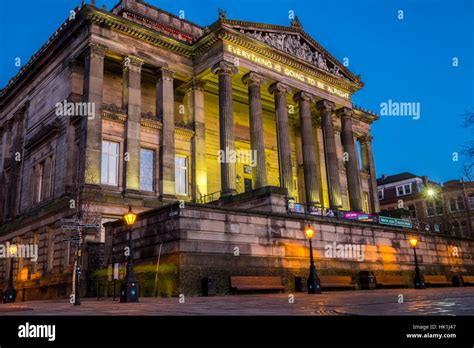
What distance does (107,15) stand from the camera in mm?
36219

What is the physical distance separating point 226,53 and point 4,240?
87.0 feet

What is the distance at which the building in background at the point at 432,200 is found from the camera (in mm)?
69375

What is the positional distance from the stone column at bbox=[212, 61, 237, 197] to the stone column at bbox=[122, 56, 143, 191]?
681 centimetres

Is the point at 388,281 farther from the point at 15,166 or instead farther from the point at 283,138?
the point at 15,166

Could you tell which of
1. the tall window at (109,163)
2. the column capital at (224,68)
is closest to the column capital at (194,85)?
the column capital at (224,68)

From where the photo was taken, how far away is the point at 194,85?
42531 mm

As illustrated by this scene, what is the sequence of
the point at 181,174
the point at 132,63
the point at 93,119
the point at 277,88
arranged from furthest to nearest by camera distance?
1. the point at 277,88
2. the point at 181,174
3. the point at 132,63
4. the point at 93,119

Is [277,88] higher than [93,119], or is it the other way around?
[277,88]

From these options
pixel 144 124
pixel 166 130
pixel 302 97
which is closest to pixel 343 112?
pixel 302 97

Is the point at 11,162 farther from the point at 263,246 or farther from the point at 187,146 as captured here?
the point at 263,246

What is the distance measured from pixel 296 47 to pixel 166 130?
673 inches
